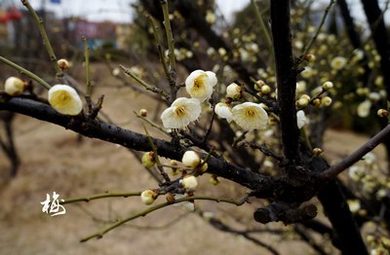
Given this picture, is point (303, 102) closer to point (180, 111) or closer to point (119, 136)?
point (180, 111)

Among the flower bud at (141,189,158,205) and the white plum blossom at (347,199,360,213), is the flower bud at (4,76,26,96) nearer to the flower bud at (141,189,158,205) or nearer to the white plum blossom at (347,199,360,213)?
the flower bud at (141,189,158,205)

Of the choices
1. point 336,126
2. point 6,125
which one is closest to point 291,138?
point 6,125

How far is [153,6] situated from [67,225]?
5.99 metres

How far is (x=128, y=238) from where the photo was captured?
25.4 ft

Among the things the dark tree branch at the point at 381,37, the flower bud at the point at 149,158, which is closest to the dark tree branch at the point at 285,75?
the flower bud at the point at 149,158

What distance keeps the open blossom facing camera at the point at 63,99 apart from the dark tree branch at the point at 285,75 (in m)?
0.57

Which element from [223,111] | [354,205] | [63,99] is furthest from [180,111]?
[354,205]

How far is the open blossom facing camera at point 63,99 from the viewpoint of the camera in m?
1.11

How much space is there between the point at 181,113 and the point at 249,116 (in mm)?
214

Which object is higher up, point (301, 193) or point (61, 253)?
point (61, 253)

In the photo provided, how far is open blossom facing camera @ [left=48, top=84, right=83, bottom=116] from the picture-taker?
3.64 feet

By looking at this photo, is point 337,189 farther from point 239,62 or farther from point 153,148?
point 239,62

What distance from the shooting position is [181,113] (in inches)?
54.1

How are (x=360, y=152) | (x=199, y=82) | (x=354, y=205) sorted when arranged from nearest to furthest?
(x=199, y=82) < (x=360, y=152) < (x=354, y=205)
